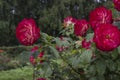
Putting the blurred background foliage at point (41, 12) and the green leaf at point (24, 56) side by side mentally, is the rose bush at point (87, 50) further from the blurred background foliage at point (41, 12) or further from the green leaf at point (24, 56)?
the blurred background foliage at point (41, 12)

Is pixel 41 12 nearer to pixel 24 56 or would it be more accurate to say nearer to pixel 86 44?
pixel 86 44

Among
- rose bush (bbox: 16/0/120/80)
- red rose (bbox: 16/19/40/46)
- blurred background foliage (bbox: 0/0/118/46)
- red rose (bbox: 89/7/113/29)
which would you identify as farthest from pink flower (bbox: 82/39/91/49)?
blurred background foliage (bbox: 0/0/118/46)

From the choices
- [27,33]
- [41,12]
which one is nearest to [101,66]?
[27,33]

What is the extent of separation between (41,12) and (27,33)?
23198 millimetres

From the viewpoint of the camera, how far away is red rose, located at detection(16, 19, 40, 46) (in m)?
1.75

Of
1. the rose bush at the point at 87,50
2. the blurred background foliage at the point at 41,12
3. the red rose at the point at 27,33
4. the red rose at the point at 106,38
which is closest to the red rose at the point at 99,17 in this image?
the rose bush at the point at 87,50

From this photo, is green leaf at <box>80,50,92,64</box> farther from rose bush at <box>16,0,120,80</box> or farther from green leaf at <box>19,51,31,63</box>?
green leaf at <box>19,51,31,63</box>

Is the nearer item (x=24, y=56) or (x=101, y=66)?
(x=101, y=66)

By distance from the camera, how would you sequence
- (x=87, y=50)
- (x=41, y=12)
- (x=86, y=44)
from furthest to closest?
(x=41, y=12), (x=86, y=44), (x=87, y=50)

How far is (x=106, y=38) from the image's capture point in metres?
1.62

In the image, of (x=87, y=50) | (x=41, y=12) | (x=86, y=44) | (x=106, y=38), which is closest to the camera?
(x=106, y=38)

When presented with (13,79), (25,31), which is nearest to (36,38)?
(25,31)

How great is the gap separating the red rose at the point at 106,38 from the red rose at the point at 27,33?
0.28 metres

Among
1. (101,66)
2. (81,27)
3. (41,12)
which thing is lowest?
(41,12)
